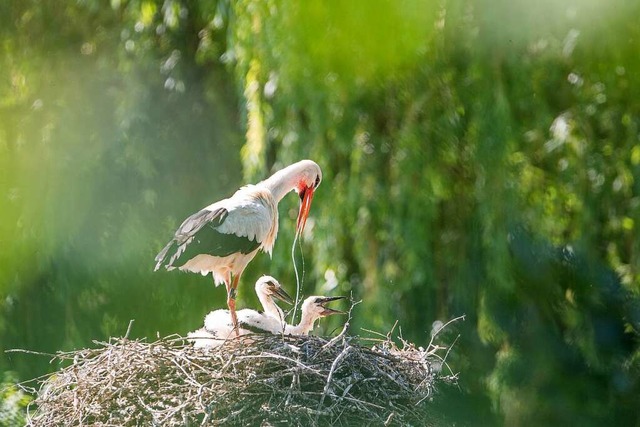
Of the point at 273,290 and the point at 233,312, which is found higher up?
the point at 233,312

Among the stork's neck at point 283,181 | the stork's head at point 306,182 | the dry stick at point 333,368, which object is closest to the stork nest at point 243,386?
the dry stick at point 333,368

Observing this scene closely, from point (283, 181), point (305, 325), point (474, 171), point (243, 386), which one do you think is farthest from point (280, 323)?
point (474, 171)

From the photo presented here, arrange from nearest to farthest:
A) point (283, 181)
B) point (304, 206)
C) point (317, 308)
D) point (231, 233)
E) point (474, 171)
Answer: point (231, 233) → point (317, 308) → point (283, 181) → point (304, 206) → point (474, 171)

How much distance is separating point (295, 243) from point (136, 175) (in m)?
1.98

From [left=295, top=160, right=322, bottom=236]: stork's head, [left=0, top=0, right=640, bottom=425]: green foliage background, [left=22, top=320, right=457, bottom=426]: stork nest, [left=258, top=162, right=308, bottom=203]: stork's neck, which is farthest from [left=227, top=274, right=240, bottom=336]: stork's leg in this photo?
[left=0, top=0, right=640, bottom=425]: green foliage background

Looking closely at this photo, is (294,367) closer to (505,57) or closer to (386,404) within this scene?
(386,404)

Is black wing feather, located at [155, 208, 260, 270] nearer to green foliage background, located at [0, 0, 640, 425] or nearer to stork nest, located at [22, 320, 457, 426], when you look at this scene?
stork nest, located at [22, 320, 457, 426]

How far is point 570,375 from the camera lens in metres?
7.89

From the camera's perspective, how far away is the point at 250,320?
598cm

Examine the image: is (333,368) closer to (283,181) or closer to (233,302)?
(233,302)

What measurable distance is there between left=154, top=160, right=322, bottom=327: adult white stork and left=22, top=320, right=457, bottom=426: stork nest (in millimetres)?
418

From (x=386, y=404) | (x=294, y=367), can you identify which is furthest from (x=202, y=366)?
(x=386, y=404)

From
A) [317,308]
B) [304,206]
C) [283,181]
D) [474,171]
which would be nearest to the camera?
[317,308]

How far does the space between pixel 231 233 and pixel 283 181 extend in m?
0.63
